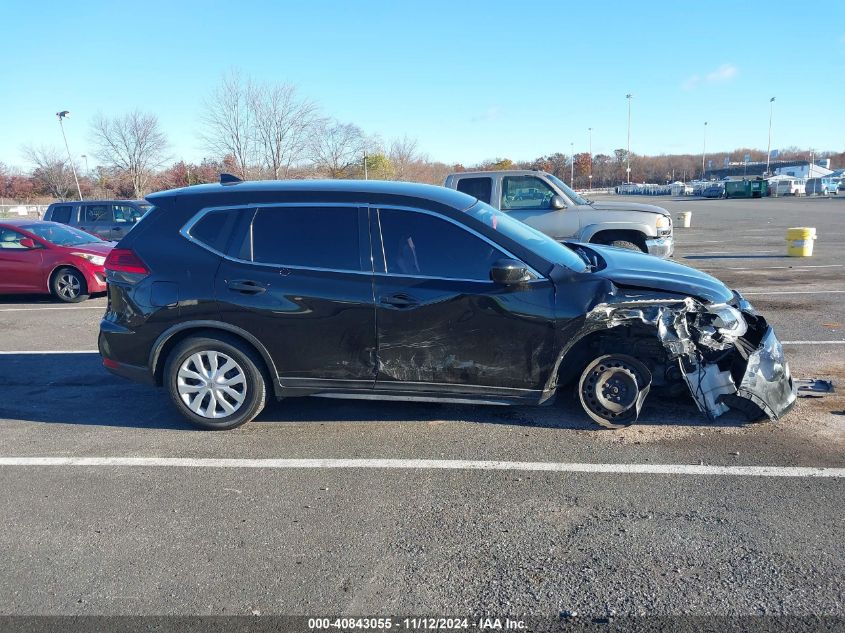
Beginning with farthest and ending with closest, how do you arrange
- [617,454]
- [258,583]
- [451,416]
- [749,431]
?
1. [451,416]
2. [749,431]
3. [617,454]
4. [258,583]

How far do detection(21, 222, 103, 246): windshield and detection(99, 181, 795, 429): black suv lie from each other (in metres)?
7.82

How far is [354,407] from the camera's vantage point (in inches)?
224

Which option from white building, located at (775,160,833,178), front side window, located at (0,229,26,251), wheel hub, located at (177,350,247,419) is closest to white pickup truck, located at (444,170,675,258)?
wheel hub, located at (177,350,247,419)

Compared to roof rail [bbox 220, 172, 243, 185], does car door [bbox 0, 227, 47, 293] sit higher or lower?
lower

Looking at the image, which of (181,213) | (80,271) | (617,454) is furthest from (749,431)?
(80,271)

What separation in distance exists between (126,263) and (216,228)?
781 millimetres

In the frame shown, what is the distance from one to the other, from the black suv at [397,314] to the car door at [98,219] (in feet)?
47.1

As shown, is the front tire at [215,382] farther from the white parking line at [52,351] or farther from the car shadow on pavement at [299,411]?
the white parking line at [52,351]

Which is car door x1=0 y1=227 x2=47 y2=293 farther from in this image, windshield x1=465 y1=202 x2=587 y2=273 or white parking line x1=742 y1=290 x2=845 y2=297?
white parking line x1=742 y1=290 x2=845 y2=297

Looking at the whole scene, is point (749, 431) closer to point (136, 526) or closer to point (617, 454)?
point (617, 454)

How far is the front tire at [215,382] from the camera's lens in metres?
5.09

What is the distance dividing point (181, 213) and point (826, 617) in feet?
15.7

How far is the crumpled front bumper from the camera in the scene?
487cm

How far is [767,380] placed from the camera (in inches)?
194
